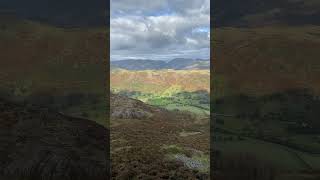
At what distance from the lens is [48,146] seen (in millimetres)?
10352

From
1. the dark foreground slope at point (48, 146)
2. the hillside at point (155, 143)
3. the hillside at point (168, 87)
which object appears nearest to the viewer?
the dark foreground slope at point (48, 146)

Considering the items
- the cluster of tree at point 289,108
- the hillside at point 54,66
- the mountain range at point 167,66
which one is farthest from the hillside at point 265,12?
the mountain range at point 167,66

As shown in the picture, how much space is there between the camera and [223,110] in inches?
415

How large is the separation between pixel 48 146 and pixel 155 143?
6749mm

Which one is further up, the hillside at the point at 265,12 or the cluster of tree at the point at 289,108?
the hillside at the point at 265,12

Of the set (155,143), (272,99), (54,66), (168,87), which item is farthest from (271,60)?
(168,87)

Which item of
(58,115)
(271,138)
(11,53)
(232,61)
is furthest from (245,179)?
(11,53)

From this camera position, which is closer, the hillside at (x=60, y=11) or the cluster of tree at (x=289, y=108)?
the cluster of tree at (x=289, y=108)

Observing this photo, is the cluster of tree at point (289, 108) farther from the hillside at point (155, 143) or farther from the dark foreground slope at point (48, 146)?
the hillside at point (155, 143)

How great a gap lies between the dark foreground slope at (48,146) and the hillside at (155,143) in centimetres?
286

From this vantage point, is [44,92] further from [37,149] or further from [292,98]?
[292,98]

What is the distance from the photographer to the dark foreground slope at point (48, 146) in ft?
33.5

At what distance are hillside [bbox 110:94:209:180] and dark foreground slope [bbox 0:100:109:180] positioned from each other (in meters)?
2.86

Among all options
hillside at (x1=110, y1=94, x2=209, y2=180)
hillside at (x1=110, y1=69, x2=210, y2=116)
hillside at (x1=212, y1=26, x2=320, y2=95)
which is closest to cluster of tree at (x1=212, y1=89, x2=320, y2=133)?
hillside at (x1=212, y1=26, x2=320, y2=95)
